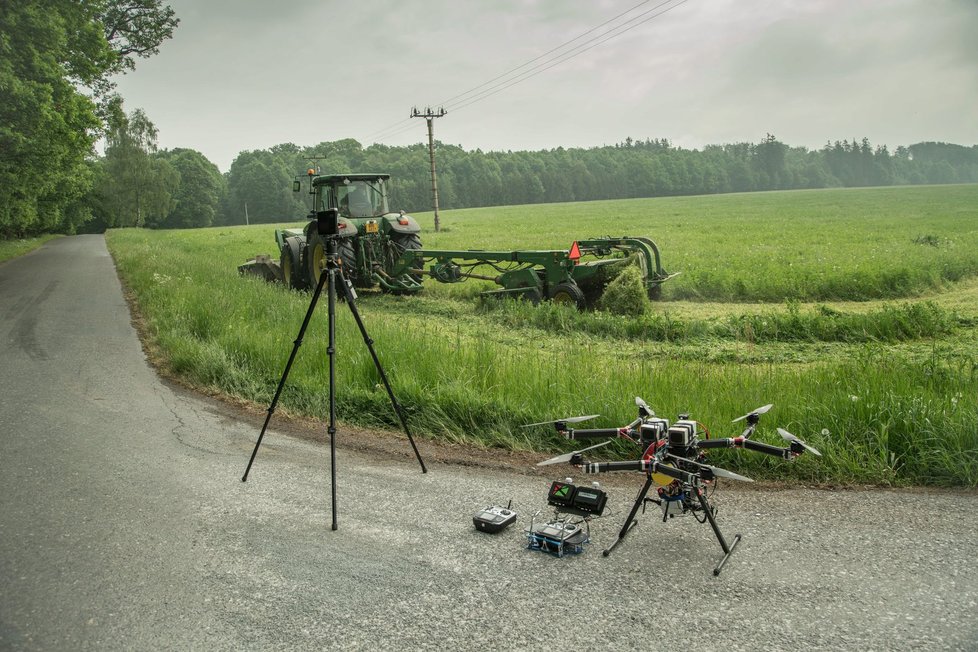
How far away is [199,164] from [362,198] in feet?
272

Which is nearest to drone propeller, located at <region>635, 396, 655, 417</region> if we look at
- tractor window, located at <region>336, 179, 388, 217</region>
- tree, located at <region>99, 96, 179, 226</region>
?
→ tractor window, located at <region>336, 179, 388, 217</region>

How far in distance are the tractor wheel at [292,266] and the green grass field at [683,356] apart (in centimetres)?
160

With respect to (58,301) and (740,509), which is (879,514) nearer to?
(740,509)

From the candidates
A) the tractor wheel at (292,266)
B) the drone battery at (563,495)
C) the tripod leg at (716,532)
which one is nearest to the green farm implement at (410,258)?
the tractor wheel at (292,266)

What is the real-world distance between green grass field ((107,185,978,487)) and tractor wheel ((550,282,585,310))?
631mm

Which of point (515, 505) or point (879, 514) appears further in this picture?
point (515, 505)

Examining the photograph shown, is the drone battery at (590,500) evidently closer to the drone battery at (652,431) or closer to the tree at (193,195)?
the drone battery at (652,431)

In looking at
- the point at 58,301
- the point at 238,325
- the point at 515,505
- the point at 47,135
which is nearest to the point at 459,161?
the point at 47,135

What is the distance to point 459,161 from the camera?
281 feet

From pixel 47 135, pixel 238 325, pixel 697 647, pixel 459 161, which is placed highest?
pixel 459 161

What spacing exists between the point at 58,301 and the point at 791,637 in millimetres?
17251

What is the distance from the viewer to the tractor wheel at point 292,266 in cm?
1684

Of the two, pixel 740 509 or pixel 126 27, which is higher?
pixel 126 27

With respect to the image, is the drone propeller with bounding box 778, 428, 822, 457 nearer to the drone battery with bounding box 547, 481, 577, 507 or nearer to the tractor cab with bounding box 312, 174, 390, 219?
the drone battery with bounding box 547, 481, 577, 507
